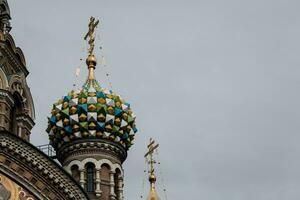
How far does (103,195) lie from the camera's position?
51.5 ft

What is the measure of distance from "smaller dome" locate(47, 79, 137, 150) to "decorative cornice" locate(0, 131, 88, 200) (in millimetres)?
2647

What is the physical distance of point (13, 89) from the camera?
1515 cm

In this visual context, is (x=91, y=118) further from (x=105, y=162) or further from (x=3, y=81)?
(x=3, y=81)

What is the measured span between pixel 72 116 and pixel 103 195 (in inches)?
60.6

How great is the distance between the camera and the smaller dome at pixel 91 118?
15906 millimetres

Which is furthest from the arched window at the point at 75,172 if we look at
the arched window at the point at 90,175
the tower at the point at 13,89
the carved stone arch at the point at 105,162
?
the tower at the point at 13,89

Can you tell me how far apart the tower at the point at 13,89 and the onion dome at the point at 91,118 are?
0.87 m

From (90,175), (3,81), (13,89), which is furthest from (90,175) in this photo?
(3,81)

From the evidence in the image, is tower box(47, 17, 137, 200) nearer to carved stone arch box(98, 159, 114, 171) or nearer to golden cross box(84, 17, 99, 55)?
carved stone arch box(98, 159, 114, 171)

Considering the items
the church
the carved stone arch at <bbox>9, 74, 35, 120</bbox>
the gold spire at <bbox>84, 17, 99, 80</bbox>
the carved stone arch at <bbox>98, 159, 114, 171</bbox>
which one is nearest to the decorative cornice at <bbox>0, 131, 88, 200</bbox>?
the church

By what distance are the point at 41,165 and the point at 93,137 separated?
113 inches

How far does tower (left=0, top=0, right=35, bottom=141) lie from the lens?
14.7m

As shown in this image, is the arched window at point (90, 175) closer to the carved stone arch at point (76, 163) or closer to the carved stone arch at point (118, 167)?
the carved stone arch at point (76, 163)

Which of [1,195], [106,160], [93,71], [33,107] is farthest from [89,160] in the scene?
[1,195]
